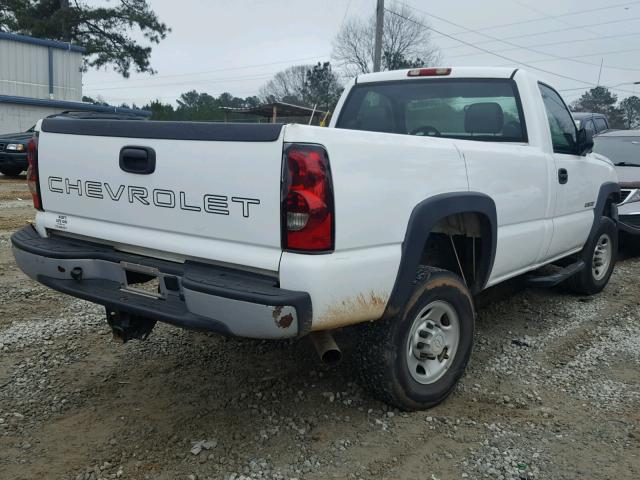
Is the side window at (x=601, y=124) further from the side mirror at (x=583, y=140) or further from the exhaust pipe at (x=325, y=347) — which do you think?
the exhaust pipe at (x=325, y=347)

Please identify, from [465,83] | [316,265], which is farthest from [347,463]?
[465,83]

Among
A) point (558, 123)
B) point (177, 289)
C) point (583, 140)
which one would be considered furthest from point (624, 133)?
point (177, 289)

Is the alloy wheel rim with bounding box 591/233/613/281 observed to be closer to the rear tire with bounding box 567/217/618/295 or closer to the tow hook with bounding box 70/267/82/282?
the rear tire with bounding box 567/217/618/295

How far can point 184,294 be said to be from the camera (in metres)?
2.63

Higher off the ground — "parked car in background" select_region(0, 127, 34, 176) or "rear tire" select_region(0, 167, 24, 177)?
"parked car in background" select_region(0, 127, 34, 176)

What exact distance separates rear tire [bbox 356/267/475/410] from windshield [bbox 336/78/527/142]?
148 centimetres

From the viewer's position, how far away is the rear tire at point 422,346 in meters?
3.02

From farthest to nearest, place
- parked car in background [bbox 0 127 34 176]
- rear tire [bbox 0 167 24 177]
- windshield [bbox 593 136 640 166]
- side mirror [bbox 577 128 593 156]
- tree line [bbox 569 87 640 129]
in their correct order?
tree line [bbox 569 87 640 129]
rear tire [bbox 0 167 24 177]
parked car in background [bbox 0 127 34 176]
windshield [bbox 593 136 640 166]
side mirror [bbox 577 128 593 156]

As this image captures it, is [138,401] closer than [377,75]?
Yes

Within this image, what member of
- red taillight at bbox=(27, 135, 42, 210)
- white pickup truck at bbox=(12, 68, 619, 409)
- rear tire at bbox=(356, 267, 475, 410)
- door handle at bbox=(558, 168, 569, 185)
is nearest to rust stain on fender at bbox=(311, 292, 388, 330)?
white pickup truck at bbox=(12, 68, 619, 409)

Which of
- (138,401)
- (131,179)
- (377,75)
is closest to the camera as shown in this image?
(131,179)

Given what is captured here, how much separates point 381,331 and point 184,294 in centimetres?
102

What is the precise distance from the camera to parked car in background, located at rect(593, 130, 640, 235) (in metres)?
7.39

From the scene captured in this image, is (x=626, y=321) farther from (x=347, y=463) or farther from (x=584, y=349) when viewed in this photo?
(x=347, y=463)
